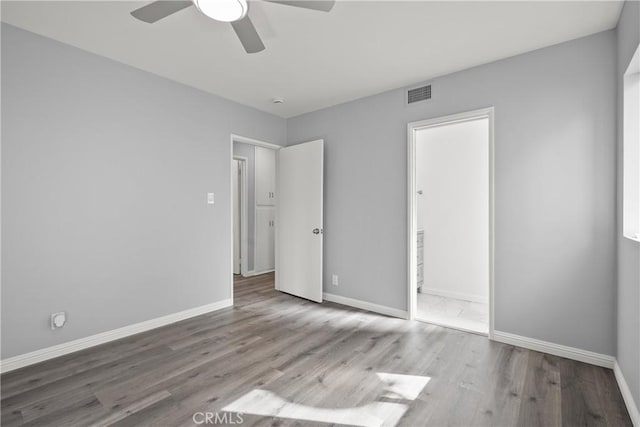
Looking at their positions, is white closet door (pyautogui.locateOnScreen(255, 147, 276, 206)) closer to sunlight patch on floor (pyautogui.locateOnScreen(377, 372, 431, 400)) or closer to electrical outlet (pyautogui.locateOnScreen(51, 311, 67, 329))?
electrical outlet (pyautogui.locateOnScreen(51, 311, 67, 329))

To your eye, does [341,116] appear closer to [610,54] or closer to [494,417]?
[610,54]

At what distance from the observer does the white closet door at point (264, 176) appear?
5723 millimetres

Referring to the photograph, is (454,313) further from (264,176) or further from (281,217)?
(264,176)

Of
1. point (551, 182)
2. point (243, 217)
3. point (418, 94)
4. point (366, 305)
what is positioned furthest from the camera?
point (243, 217)

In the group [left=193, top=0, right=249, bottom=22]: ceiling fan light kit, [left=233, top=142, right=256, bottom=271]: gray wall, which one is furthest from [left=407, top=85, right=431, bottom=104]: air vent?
[left=233, top=142, right=256, bottom=271]: gray wall

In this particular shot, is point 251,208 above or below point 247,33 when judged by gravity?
below

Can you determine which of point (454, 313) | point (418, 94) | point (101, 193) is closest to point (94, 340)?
point (101, 193)

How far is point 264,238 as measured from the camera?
5867 mm

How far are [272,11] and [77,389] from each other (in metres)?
2.90

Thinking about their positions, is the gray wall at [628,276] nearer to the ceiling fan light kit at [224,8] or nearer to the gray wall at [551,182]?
the gray wall at [551,182]

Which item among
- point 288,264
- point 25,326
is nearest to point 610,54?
point 288,264

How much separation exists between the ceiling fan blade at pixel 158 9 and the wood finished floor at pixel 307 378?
7.88 ft

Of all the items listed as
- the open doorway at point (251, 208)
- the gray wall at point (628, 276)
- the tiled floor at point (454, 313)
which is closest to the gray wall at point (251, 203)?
the open doorway at point (251, 208)

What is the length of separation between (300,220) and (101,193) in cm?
229
